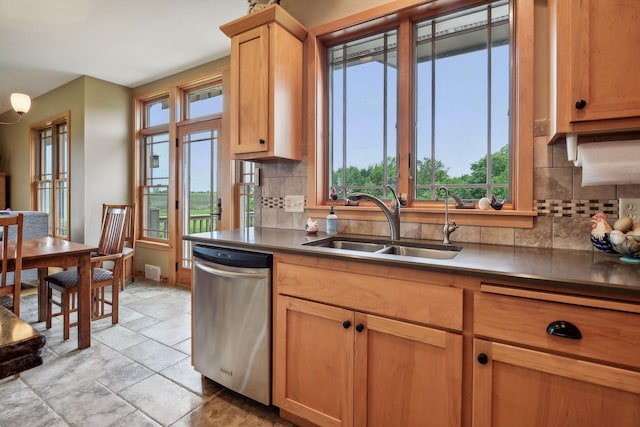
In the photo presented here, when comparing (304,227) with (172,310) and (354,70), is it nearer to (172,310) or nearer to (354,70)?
(354,70)

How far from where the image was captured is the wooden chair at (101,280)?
101 inches

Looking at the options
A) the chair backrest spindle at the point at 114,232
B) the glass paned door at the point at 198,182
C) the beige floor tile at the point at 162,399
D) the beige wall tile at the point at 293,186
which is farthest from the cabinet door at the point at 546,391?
the chair backrest spindle at the point at 114,232

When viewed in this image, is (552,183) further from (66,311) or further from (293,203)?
(66,311)

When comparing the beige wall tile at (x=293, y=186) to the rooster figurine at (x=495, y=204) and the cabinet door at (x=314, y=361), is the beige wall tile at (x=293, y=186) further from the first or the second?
the rooster figurine at (x=495, y=204)

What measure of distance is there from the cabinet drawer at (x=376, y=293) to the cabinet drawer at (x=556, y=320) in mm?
99

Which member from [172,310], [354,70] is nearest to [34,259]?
[172,310]

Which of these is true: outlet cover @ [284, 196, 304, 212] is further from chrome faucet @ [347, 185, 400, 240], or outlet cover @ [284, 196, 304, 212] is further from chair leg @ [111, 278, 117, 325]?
chair leg @ [111, 278, 117, 325]

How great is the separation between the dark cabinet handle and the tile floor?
51.3 inches

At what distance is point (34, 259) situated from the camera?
2.29 meters

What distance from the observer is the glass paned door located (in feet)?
12.7

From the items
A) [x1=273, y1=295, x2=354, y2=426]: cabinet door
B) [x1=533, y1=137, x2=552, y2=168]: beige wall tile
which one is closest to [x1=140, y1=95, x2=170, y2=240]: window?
[x1=273, y1=295, x2=354, y2=426]: cabinet door

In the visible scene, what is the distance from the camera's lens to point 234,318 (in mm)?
1748

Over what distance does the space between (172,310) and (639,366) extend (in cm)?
341

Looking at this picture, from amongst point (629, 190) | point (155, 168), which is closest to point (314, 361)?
point (629, 190)
